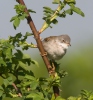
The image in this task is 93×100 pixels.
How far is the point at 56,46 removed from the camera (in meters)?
7.06

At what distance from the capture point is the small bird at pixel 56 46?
6.61 meters

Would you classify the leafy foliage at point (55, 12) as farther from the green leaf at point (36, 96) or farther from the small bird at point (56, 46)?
the small bird at point (56, 46)

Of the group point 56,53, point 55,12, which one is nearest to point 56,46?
point 56,53

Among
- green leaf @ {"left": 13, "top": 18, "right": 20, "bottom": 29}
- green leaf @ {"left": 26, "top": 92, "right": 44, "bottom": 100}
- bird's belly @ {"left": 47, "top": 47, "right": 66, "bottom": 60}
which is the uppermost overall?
bird's belly @ {"left": 47, "top": 47, "right": 66, "bottom": 60}

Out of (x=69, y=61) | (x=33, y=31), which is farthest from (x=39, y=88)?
(x=69, y=61)

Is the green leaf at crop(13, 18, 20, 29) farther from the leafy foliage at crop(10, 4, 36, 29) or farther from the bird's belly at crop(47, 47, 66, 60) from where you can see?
the bird's belly at crop(47, 47, 66, 60)

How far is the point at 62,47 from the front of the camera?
23.0 feet

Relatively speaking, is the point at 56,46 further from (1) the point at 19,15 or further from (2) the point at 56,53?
(1) the point at 19,15

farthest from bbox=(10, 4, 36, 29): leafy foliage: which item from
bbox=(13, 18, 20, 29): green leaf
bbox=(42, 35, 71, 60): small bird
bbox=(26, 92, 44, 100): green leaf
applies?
bbox=(42, 35, 71, 60): small bird

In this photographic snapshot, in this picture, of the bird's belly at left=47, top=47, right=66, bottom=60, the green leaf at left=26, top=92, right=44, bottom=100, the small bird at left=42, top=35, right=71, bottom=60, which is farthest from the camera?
the small bird at left=42, top=35, right=71, bottom=60

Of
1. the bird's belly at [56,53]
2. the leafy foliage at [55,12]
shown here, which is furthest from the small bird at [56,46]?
the leafy foliage at [55,12]

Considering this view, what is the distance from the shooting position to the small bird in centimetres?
661

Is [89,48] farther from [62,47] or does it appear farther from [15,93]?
[15,93]

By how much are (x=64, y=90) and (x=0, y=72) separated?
21.6ft
